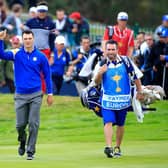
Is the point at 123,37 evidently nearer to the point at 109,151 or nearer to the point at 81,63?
the point at 81,63

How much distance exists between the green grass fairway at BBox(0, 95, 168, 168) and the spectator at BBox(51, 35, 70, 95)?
1147mm

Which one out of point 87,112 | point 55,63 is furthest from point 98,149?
point 55,63

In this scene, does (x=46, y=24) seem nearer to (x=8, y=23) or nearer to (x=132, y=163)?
(x=8, y=23)

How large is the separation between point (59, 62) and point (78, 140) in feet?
24.1

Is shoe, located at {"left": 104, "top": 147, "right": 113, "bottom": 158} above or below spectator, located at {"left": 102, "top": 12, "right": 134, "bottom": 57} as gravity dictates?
below

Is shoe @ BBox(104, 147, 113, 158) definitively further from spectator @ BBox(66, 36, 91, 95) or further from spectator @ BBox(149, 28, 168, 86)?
spectator @ BBox(66, 36, 91, 95)

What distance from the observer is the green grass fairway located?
50.1ft

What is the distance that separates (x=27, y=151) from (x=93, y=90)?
1.74m

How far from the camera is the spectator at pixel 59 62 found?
87.6ft

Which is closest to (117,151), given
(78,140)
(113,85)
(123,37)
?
(113,85)

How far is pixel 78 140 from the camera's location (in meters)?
19.6

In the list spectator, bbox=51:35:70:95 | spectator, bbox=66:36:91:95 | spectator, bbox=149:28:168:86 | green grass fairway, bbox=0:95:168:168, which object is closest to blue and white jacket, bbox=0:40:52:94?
green grass fairway, bbox=0:95:168:168

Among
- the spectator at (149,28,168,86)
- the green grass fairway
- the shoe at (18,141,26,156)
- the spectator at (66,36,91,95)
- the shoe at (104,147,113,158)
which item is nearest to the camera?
the green grass fairway

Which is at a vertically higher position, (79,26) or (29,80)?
(29,80)
